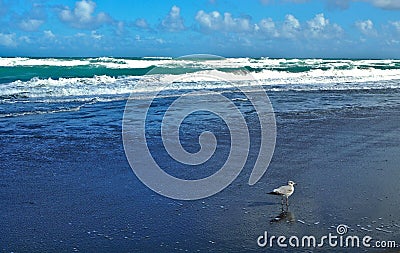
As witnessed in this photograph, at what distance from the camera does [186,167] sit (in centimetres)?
748

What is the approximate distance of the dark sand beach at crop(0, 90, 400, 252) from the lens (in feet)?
15.4

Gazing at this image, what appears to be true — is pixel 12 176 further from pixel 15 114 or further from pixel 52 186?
pixel 15 114

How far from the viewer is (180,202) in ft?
18.9

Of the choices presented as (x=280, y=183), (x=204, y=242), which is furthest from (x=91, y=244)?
(x=280, y=183)

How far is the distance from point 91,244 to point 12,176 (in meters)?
3.04

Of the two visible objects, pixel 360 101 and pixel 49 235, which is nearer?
pixel 49 235
